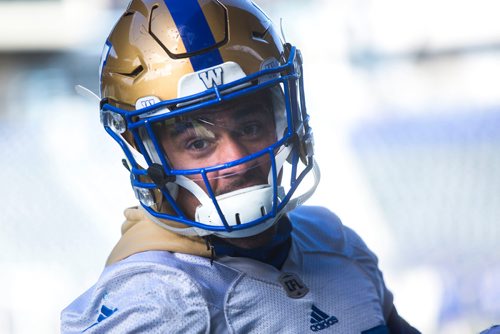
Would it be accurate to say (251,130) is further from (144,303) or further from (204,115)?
(144,303)

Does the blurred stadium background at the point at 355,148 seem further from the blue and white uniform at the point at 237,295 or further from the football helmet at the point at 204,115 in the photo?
the football helmet at the point at 204,115

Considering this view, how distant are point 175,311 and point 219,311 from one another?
0.22 ft

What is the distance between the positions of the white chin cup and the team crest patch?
0.31 ft

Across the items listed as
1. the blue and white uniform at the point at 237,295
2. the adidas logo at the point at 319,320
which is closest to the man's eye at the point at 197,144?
the blue and white uniform at the point at 237,295

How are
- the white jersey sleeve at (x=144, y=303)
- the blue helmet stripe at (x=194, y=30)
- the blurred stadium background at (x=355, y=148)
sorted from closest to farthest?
1. the white jersey sleeve at (x=144, y=303)
2. the blue helmet stripe at (x=194, y=30)
3. the blurred stadium background at (x=355, y=148)

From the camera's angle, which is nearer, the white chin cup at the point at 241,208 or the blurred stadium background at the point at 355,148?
the white chin cup at the point at 241,208

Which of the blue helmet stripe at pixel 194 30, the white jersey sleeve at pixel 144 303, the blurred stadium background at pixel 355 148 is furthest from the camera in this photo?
the blurred stadium background at pixel 355 148

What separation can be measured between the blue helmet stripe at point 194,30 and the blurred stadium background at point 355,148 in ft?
3.83

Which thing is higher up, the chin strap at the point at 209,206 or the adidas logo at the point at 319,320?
the chin strap at the point at 209,206

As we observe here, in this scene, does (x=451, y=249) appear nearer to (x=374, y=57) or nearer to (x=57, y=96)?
(x=374, y=57)

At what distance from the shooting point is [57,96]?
2.95 meters

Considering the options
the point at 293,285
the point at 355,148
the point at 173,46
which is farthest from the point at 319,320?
the point at 355,148

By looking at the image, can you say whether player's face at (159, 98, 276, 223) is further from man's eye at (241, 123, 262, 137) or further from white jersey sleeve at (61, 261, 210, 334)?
white jersey sleeve at (61, 261, 210, 334)

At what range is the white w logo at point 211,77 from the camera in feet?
3.53
